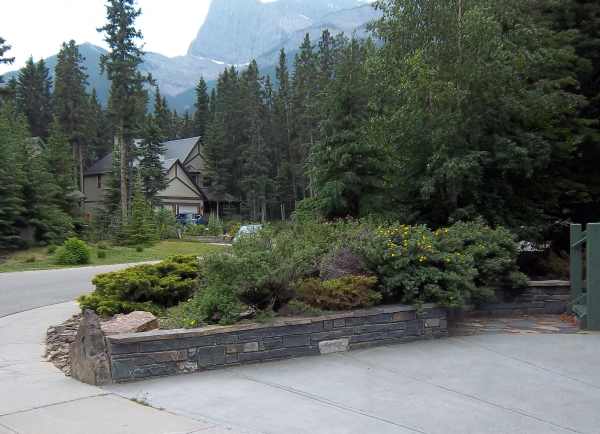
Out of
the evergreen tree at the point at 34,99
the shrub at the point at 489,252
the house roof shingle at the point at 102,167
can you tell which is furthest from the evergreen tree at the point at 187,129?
the shrub at the point at 489,252

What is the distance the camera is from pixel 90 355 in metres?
6.14

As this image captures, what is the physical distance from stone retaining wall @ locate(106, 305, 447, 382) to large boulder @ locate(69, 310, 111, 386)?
10cm

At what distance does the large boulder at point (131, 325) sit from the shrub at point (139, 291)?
1.48 m

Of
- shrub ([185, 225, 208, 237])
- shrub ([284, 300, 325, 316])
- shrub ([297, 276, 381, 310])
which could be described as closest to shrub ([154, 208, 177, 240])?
shrub ([185, 225, 208, 237])

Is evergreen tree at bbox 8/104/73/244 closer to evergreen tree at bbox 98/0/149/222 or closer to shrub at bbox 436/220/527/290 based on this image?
evergreen tree at bbox 98/0/149/222

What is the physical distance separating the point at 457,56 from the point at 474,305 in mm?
4950

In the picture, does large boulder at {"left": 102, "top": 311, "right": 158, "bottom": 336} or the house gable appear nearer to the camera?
large boulder at {"left": 102, "top": 311, "right": 158, "bottom": 336}

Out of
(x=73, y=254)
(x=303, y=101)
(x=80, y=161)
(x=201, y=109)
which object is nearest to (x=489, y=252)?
(x=73, y=254)

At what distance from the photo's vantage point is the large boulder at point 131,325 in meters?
6.75

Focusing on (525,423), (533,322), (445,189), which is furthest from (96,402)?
(445,189)

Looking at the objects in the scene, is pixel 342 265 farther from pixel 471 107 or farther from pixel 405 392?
pixel 471 107

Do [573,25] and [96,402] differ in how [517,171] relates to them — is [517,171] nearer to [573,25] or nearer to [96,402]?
[573,25]

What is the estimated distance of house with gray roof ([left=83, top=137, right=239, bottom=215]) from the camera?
187ft

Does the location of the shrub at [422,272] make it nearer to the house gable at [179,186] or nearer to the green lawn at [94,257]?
the green lawn at [94,257]
